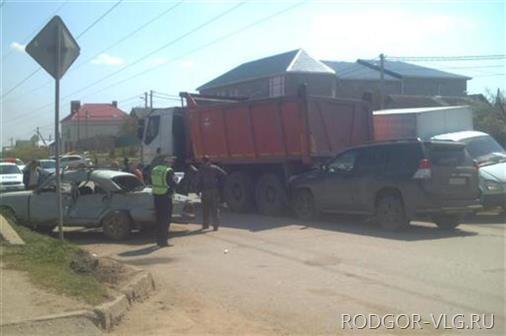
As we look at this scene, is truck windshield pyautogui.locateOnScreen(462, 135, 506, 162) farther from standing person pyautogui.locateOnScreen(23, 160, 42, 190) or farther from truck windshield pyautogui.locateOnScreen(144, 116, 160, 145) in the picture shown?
standing person pyautogui.locateOnScreen(23, 160, 42, 190)

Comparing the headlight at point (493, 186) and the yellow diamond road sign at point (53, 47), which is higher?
the yellow diamond road sign at point (53, 47)

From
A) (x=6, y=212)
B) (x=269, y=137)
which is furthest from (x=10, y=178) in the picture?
(x=269, y=137)

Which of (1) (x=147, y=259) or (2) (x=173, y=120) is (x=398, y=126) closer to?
(2) (x=173, y=120)

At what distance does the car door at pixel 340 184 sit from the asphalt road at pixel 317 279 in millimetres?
617

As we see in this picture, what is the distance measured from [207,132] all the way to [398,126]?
5712mm

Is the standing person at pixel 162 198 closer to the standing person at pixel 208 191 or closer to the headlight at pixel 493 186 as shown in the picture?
the standing person at pixel 208 191

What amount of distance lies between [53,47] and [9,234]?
3.60 metres

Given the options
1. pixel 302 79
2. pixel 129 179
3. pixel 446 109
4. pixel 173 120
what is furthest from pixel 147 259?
pixel 302 79

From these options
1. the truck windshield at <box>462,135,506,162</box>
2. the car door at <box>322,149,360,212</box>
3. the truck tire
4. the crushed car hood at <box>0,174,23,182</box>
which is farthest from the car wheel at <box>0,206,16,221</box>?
the crushed car hood at <box>0,174,23,182</box>

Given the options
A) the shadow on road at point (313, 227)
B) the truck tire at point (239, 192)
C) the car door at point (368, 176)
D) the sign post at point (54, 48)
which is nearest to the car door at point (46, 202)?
the shadow on road at point (313, 227)

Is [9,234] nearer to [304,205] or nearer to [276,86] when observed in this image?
[304,205]

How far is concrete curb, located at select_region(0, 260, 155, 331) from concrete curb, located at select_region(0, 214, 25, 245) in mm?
3707

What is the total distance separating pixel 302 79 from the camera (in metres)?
55.1

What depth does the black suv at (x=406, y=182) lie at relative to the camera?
40.8 feet
